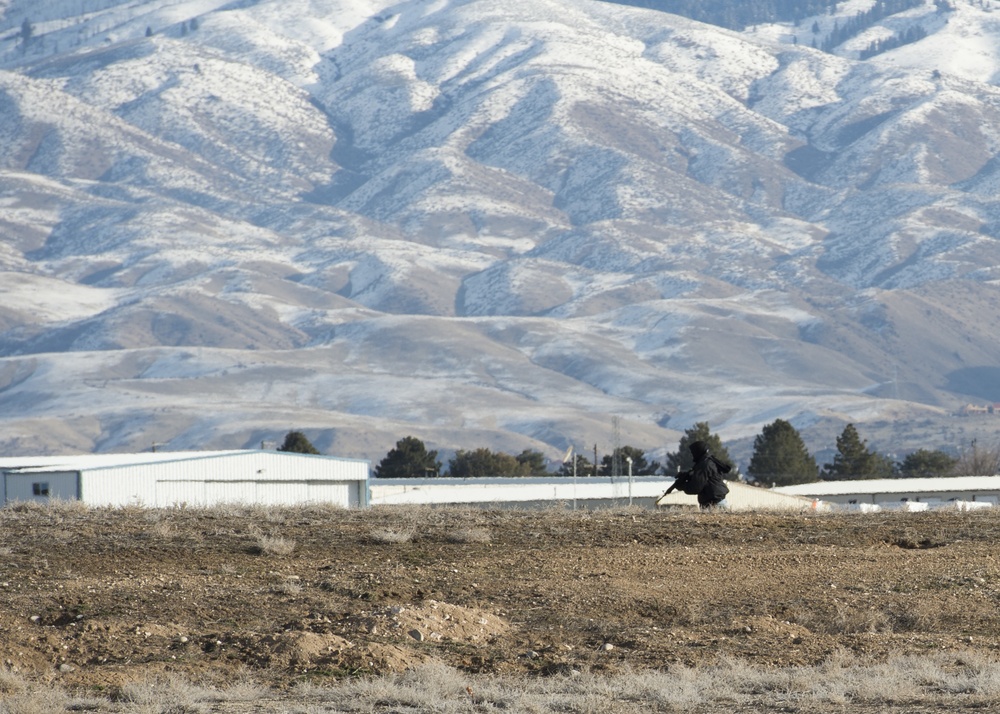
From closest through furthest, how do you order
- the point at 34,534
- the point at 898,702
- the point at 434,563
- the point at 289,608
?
the point at 898,702, the point at 289,608, the point at 434,563, the point at 34,534

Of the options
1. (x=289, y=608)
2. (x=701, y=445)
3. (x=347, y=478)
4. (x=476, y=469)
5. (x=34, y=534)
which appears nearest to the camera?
(x=289, y=608)

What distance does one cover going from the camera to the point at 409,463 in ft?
401

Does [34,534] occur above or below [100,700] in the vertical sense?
above

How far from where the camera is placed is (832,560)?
67.7 ft

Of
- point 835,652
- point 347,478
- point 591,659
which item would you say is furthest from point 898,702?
point 347,478

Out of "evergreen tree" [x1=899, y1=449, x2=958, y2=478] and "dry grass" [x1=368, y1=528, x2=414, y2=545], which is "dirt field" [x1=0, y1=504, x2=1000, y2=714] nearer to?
"dry grass" [x1=368, y1=528, x2=414, y2=545]

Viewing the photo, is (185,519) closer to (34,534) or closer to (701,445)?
(34,534)

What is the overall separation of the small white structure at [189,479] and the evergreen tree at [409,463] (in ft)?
→ 183

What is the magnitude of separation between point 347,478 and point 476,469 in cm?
6603

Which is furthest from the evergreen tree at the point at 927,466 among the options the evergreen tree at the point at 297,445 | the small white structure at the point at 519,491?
the small white structure at the point at 519,491

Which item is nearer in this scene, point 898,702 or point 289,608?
point 898,702

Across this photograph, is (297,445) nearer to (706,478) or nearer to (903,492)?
(903,492)

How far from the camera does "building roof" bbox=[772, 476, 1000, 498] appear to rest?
276 ft

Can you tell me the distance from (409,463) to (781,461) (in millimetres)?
25519
